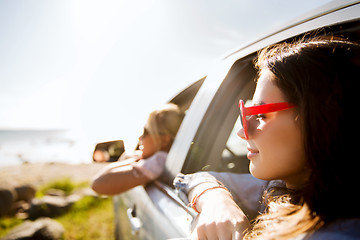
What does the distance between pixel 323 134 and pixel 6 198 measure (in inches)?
377

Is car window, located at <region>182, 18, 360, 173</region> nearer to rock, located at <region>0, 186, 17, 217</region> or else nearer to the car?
the car

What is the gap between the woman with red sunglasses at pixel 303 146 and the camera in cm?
70

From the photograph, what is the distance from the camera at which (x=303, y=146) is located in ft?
2.89

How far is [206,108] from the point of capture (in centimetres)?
163

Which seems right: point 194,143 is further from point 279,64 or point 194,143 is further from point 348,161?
point 348,161

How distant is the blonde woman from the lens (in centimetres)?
197

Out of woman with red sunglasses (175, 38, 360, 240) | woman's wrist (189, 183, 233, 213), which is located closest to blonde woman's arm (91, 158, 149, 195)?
woman's wrist (189, 183, 233, 213)

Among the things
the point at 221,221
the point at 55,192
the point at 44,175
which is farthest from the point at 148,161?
the point at 44,175

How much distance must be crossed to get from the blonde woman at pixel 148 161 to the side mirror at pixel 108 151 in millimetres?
95

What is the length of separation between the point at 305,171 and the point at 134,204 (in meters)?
1.58

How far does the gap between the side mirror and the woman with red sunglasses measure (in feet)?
5.36

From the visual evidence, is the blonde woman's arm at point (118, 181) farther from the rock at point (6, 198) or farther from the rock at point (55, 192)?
the rock at point (55, 192)

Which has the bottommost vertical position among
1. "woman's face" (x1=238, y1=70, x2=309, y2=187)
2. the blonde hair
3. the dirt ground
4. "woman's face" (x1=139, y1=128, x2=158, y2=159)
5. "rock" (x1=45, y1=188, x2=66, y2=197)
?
the dirt ground

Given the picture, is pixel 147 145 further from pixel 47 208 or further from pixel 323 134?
pixel 47 208
